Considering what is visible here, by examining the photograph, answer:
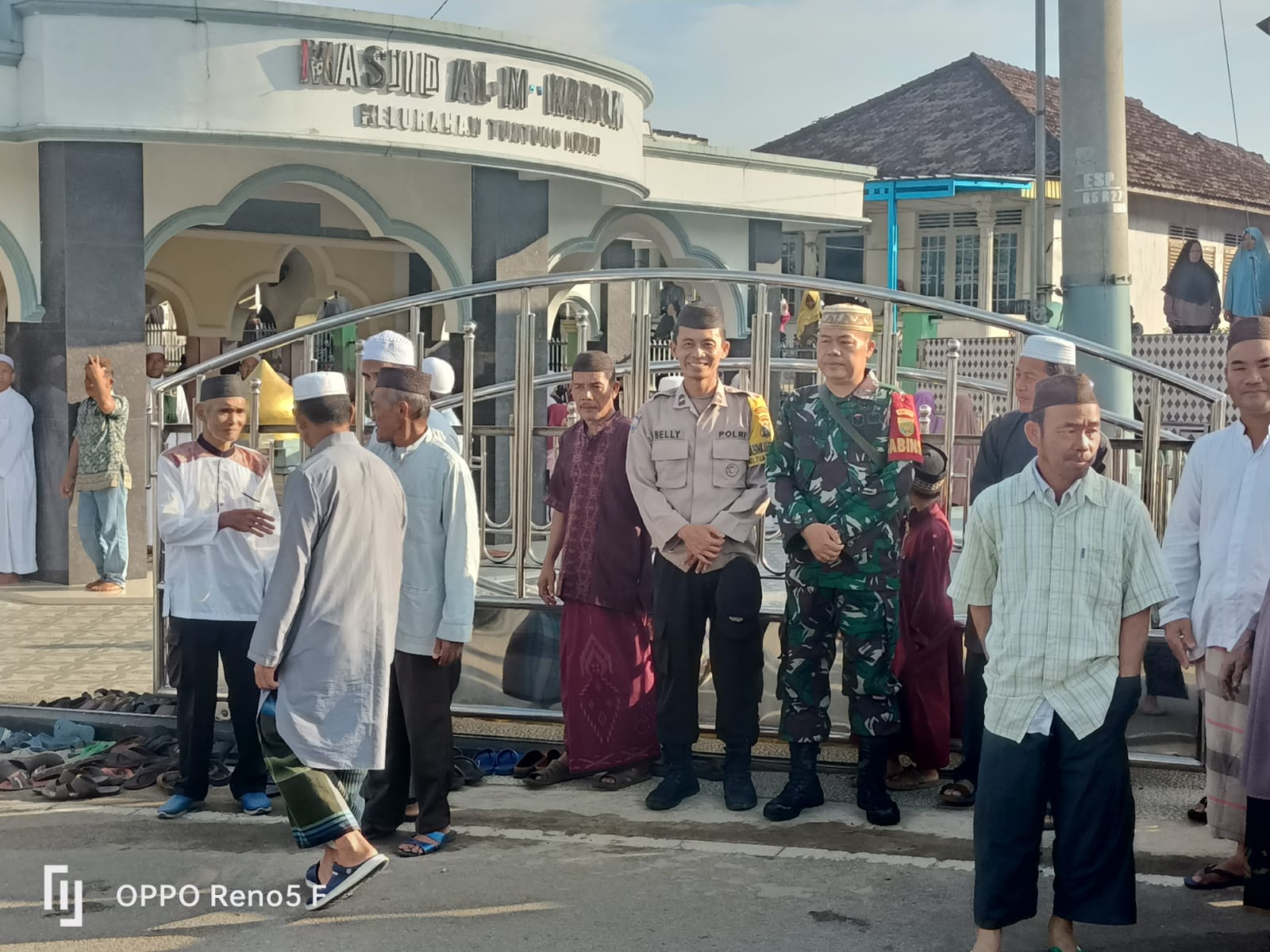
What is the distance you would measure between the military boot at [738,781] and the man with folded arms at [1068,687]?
5.48 feet

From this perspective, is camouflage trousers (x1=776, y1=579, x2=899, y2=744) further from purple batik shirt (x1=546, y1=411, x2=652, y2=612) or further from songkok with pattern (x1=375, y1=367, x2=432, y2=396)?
songkok with pattern (x1=375, y1=367, x2=432, y2=396)

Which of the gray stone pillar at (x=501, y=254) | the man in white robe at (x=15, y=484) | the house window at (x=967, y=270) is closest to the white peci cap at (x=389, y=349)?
the man in white robe at (x=15, y=484)

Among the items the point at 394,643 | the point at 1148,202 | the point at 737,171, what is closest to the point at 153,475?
the point at 394,643

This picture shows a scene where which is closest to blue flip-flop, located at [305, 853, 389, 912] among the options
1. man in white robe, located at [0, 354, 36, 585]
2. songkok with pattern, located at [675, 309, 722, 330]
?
songkok with pattern, located at [675, 309, 722, 330]

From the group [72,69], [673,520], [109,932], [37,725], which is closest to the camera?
[109,932]

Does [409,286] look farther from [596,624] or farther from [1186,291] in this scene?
[596,624]

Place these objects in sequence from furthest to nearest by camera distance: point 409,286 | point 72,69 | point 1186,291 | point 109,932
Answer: point 1186,291 < point 409,286 < point 72,69 < point 109,932

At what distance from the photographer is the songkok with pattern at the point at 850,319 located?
5.55m

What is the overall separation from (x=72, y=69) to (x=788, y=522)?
25.4ft

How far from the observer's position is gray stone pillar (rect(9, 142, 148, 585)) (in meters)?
11.4

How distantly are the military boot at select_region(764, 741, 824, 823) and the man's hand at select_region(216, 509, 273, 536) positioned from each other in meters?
2.12

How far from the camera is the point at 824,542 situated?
17.7ft

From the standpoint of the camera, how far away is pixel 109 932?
4.44 meters

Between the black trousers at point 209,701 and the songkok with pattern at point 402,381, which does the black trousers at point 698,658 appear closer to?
the songkok with pattern at point 402,381
